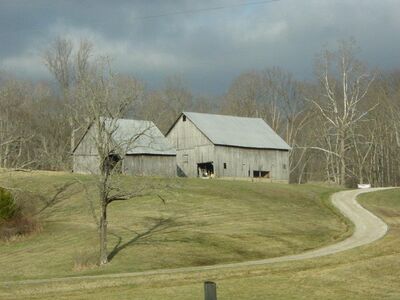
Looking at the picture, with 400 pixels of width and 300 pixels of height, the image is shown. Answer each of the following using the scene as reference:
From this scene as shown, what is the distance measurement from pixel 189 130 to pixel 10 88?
78.8ft

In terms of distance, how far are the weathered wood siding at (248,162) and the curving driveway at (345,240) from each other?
1714 cm

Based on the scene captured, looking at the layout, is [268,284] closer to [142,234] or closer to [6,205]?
[142,234]

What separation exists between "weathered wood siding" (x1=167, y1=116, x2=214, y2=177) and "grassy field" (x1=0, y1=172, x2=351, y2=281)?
1601cm

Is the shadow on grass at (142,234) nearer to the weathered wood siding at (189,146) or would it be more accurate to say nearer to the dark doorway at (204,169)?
the weathered wood siding at (189,146)

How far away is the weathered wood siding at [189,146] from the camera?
248 feet

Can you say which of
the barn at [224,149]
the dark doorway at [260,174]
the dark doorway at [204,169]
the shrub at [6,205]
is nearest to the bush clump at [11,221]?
the shrub at [6,205]

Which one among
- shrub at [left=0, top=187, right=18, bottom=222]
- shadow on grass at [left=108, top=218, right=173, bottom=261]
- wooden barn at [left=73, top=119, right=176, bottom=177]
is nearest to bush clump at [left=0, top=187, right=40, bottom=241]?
shrub at [left=0, top=187, right=18, bottom=222]

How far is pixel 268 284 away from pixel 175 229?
17.1 metres

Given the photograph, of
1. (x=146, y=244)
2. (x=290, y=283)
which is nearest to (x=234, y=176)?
(x=146, y=244)

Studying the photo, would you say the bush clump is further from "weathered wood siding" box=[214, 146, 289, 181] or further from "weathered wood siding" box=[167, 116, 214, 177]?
"weathered wood siding" box=[167, 116, 214, 177]

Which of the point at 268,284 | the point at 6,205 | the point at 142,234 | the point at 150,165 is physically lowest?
the point at 268,284

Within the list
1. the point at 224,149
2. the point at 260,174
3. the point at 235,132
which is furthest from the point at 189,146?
the point at 260,174

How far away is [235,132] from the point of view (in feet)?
263

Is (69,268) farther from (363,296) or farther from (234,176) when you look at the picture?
(234,176)
